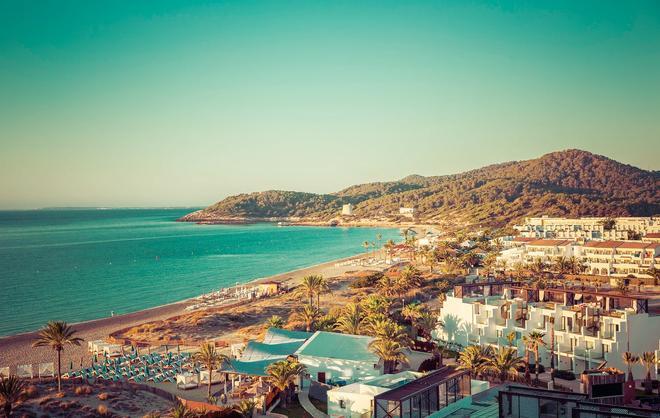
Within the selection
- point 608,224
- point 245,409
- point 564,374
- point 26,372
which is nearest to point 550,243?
point 608,224

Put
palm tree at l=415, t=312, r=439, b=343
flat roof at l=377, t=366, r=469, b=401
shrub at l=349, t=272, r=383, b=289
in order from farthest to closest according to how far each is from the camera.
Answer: shrub at l=349, t=272, r=383, b=289 → palm tree at l=415, t=312, r=439, b=343 → flat roof at l=377, t=366, r=469, b=401

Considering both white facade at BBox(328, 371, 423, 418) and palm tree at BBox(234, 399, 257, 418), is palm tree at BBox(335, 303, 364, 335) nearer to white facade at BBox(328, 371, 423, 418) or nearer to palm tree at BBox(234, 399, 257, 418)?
white facade at BBox(328, 371, 423, 418)

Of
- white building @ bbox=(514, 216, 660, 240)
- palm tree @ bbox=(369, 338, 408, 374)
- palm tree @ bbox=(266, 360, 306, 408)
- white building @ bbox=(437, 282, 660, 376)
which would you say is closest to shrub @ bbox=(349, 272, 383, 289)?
white building @ bbox=(437, 282, 660, 376)

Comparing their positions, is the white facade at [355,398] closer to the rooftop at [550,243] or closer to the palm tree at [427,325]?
the palm tree at [427,325]

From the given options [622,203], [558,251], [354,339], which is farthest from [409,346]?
[622,203]

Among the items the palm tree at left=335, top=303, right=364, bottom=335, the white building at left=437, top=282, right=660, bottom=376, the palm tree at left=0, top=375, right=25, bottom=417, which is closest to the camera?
the palm tree at left=0, top=375, right=25, bottom=417

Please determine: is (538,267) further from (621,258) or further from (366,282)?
(366,282)

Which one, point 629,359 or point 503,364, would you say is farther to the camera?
point 629,359
